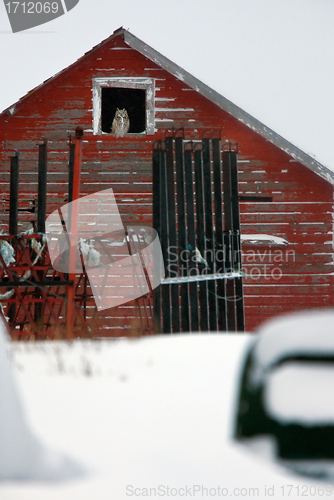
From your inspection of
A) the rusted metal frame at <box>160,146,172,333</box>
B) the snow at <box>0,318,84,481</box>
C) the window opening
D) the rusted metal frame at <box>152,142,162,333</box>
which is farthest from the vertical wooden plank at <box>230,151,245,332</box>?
the snow at <box>0,318,84,481</box>

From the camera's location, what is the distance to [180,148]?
6262 mm

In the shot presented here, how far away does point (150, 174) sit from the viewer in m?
9.38

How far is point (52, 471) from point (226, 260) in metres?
5.87

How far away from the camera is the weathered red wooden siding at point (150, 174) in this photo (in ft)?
30.4

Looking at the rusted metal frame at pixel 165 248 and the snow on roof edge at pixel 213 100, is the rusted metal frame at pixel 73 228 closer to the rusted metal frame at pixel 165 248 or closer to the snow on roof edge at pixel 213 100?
the rusted metal frame at pixel 165 248

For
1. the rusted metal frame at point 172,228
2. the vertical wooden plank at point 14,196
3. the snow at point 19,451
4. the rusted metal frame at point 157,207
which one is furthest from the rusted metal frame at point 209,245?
the snow at point 19,451

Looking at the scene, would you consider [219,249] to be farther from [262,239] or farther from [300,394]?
[300,394]

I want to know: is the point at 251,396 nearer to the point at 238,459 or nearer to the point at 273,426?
the point at 273,426

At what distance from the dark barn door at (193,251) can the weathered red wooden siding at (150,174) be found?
2.76 m

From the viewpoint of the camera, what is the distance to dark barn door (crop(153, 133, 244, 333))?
584cm

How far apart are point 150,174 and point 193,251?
12.1 ft

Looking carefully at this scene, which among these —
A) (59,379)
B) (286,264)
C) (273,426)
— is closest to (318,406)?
(273,426)

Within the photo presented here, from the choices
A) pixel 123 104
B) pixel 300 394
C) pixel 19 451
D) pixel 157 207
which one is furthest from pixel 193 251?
pixel 123 104

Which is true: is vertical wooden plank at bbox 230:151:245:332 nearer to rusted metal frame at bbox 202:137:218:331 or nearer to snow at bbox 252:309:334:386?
rusted metal frame at bbox 202:137:218:331
